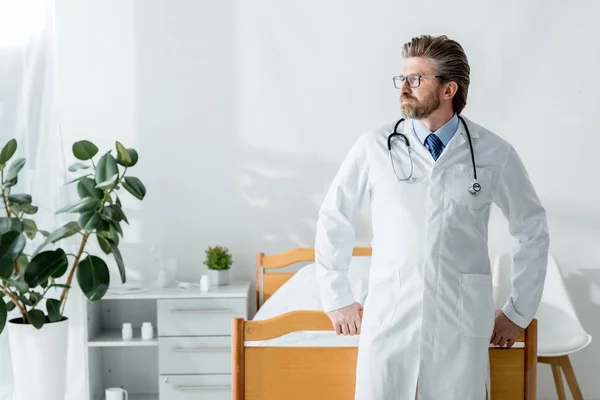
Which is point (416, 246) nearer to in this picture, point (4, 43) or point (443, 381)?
point (443, 381)

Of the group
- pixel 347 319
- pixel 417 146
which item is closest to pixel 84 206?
pixel 347 319

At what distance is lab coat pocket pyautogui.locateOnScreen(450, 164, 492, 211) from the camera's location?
179 cm

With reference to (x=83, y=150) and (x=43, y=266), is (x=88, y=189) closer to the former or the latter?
(x=83, y=150)

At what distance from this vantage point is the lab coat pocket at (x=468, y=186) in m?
1.79

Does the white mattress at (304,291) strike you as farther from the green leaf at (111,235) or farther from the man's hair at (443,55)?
the man's hair at (443,55)

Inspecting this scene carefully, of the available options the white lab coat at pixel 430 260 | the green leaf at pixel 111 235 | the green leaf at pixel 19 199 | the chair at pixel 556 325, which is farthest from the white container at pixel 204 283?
the white lab coat at pixel 430 260

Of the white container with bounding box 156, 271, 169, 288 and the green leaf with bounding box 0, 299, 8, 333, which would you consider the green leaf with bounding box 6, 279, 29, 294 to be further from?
the white container with bounding box 156, 271, 169, 288

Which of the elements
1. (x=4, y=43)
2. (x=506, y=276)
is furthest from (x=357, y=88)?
(x=4, y=43)

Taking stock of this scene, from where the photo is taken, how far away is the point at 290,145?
11.8 ft

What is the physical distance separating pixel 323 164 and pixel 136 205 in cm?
88

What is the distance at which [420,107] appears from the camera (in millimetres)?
1829

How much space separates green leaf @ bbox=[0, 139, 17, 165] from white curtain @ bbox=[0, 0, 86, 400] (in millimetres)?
115

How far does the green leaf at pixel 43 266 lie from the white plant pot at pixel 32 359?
0.21 meters

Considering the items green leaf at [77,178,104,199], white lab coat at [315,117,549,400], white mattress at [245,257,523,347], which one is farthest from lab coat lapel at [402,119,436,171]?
green leaf at [77,178,104,199]
